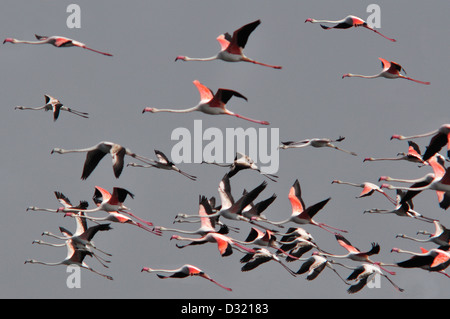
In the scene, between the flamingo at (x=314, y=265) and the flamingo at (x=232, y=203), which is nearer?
the flamingo at (x=232, y=203)

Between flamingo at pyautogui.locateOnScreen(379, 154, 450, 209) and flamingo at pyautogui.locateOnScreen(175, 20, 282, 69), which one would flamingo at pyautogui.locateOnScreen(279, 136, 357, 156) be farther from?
flamingo at pyautogui.locateOnScreen(175, 20, 282, 69)

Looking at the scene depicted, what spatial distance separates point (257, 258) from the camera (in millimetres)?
27250

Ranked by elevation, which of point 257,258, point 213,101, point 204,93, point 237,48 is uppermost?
point 237,48

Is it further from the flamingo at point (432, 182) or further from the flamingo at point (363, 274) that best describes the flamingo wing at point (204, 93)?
the flamingo at point (363, 274)

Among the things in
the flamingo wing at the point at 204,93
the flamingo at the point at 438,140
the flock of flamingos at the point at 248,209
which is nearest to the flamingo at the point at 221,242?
the flock of flamingos at the point at 248,209

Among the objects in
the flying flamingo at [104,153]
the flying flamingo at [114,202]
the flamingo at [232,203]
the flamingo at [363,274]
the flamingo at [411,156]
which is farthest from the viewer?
the flamingo at [411,156]

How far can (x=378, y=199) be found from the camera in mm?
101625

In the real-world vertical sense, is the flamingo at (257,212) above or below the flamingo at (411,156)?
below

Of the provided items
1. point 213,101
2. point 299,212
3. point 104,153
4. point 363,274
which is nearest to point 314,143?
point 299,212

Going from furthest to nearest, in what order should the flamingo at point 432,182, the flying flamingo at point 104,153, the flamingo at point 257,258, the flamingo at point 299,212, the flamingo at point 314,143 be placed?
the flamingo at point 314,143 < the flamingo at point 257,258 < the flamingo at point 299,212 < the flamingo at point 432,182 < the flying flamingo at point 104,153

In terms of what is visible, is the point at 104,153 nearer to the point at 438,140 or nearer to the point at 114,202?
the point at 114,202

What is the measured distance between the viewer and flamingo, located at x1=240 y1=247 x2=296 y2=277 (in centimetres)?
2661

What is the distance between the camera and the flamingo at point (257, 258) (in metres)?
26.6
